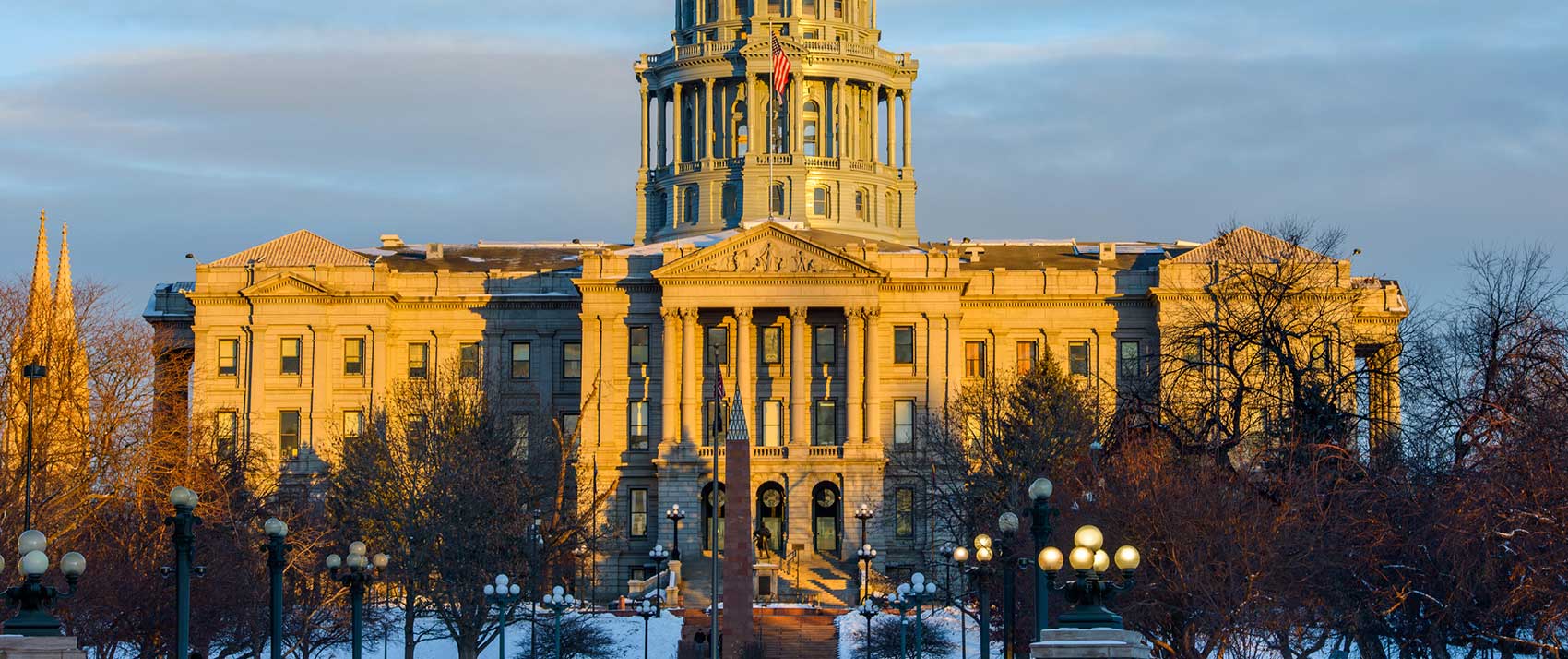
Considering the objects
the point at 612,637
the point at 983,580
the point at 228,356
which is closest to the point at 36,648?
the point at 983,580

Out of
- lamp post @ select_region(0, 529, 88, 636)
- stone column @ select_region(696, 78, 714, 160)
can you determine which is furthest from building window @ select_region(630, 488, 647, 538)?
lamp post @ select_region(0, 529, 88, 636)

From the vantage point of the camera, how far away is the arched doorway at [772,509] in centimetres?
12925

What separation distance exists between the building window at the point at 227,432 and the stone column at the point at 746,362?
22055mm

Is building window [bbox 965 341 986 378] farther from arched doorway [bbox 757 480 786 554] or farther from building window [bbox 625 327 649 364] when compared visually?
building window [bbox 625 327 649 364]

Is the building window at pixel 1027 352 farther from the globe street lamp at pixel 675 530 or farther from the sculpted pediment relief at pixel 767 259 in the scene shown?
the globe street lamp at pixel 675 530

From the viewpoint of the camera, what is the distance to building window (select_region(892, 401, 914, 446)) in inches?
5182

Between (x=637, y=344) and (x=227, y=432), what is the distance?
1866 centimetres

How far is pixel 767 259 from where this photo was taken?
129500 millimetres

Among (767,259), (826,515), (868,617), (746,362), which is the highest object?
(767,259)

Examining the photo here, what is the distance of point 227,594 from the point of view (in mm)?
83625

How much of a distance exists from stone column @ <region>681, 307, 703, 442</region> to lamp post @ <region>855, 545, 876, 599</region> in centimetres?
1017

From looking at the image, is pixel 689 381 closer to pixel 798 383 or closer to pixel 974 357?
pixel 798 383

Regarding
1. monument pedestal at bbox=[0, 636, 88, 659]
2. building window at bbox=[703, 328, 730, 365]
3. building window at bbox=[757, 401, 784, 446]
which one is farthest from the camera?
building window at bbox=[703, 328, 730, 365]

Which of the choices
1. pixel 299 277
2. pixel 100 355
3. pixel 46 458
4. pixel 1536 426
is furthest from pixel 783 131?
pixel 1536 426
